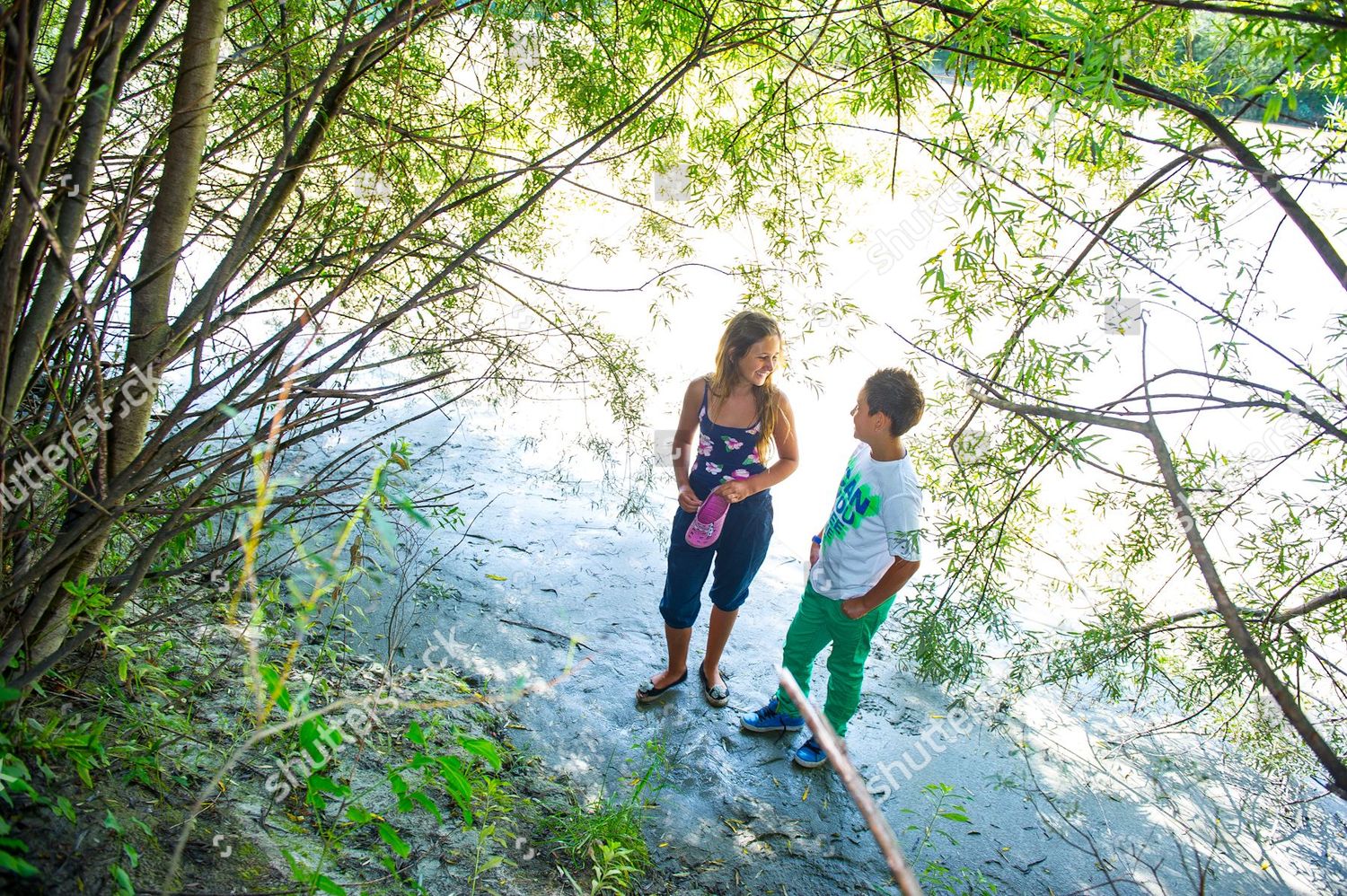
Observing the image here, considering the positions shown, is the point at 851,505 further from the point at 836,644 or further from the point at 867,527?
the point at 836,644

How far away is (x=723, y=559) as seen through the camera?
327 centimetres

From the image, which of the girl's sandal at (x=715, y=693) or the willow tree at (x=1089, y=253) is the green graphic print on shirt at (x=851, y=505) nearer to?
the willow tree at (x=1089, y=253)

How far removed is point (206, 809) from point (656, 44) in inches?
111

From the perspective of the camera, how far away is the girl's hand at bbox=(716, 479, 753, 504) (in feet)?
10.1

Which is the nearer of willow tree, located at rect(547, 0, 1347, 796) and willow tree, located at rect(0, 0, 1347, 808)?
willow tree, located at rect(0, 0, 1347, 808)

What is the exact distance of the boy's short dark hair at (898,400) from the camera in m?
2.77

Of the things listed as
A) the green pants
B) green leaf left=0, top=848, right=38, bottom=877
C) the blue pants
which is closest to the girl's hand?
the blue pants

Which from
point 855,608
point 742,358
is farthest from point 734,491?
point 855,608

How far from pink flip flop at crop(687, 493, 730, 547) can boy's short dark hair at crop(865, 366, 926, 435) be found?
0.66 meters

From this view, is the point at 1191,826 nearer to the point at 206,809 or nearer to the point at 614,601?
the point at 614,601

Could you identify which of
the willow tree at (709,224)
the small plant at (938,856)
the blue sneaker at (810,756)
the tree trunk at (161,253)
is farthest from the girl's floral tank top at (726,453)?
the tree trunk at (161,253)

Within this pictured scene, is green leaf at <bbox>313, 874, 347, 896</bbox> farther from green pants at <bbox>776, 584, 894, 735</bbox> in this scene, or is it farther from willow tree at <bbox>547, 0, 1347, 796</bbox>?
green pants at <bbox>776, 584, 894, 735</bbox>

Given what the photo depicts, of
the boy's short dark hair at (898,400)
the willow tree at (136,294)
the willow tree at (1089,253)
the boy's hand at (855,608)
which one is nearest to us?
the willow tree at (136,294)

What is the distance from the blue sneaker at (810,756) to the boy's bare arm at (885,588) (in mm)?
597
